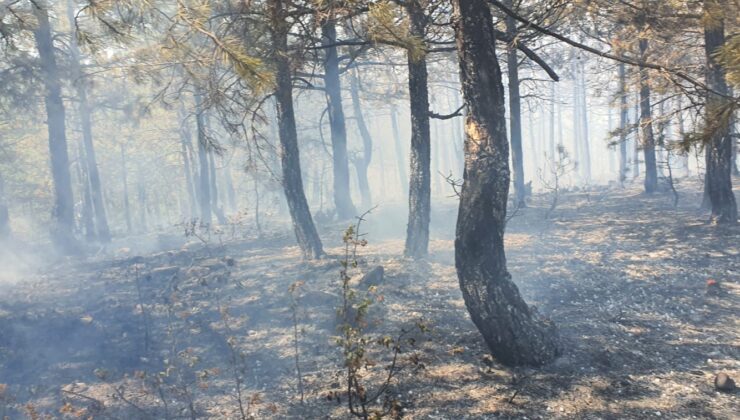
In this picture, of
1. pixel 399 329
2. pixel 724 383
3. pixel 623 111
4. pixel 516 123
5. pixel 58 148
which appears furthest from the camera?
pixel 623 111

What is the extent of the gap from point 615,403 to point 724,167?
27.2 feet

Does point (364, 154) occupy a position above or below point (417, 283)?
above

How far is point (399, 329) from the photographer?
648cm

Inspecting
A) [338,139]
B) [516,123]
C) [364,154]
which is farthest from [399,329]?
[364,154]

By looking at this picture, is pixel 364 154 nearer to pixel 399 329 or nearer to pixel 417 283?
pixel 417 283

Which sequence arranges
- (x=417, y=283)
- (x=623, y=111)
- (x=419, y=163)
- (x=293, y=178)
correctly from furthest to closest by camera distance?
(x=623, y=111) < (x=293, y=178) < (x=419, y=163) < (x=417, y=283)

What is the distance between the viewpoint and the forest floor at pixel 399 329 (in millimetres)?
4566

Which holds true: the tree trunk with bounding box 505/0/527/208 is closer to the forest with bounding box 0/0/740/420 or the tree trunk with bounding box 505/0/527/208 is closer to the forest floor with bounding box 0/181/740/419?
the forest with bounding box 0/0/740/420

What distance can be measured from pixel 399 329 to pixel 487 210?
2.54m

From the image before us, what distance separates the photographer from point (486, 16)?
4.84m

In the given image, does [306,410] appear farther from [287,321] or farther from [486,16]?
[486,16]

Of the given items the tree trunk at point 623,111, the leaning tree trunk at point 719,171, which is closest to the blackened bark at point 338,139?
the tree trunk at point 623,111

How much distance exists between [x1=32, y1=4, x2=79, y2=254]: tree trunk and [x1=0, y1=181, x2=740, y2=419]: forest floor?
659 centimetres

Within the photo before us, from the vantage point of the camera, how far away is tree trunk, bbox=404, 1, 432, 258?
28.8 ft
